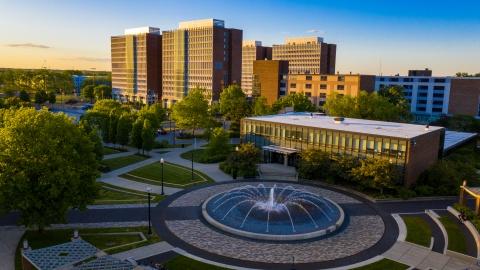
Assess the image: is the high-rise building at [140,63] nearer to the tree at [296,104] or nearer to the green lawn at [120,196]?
the tree at [296,104]

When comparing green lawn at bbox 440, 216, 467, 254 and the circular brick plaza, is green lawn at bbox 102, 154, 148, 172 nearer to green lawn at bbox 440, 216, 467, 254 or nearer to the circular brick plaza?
the circular brick plaza

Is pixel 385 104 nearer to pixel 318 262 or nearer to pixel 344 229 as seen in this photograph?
pixel 344 229

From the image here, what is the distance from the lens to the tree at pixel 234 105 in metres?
96.1

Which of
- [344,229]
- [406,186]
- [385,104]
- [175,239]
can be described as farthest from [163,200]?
[385,104]

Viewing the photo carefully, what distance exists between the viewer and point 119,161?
60281 millimetres

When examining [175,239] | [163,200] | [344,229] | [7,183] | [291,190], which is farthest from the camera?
[291,190]

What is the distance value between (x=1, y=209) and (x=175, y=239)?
1378cm

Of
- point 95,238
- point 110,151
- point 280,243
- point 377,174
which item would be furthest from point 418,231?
point 110,151

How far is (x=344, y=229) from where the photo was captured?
119 feet

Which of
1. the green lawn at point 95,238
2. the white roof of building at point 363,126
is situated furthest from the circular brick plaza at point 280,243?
the white roof of building at point 363,126

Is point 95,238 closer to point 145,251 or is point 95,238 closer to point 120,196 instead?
point 145,251

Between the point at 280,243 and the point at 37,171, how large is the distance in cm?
2060

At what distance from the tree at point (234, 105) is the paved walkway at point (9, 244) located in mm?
62891

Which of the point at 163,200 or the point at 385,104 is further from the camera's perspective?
the point at 385,104
